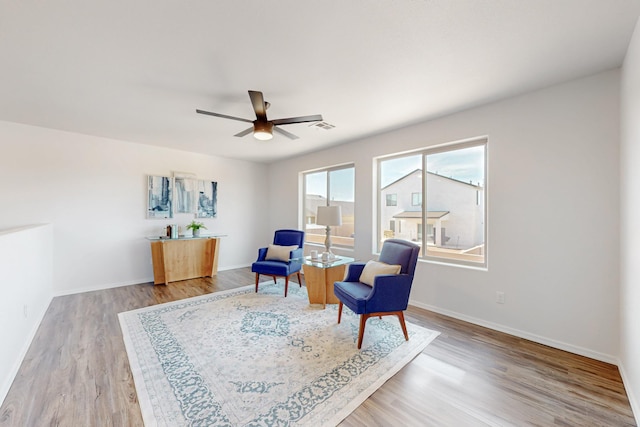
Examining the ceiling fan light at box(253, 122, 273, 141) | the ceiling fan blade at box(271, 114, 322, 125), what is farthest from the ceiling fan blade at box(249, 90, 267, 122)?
the ceiling fan blade at box(271, 114, 322, 125)

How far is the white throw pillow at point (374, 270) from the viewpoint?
8.79 ft

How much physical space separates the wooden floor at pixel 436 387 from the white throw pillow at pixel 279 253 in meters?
2.09

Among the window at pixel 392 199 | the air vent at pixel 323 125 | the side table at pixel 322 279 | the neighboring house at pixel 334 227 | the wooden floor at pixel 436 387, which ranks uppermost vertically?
the air vent at pixel 323 125

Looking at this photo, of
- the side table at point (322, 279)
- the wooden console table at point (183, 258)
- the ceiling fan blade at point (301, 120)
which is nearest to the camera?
the ceiling fan blade at point (301, 120)

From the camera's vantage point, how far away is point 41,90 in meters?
2.64

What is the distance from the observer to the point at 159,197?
4.84 metres

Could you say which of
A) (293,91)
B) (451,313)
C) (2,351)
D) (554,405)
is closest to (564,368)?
(554,405)

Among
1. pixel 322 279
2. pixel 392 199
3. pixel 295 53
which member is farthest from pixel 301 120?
pixel 392 199

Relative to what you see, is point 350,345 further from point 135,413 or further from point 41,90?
point 41,90

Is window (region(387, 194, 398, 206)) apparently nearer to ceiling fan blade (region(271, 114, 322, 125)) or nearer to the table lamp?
the table lamp

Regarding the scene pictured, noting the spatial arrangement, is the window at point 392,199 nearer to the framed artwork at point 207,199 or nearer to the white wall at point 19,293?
the framed artwork at point 207,199

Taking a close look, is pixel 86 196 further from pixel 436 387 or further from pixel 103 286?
pixel 436 387

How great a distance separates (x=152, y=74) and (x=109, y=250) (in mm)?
3442

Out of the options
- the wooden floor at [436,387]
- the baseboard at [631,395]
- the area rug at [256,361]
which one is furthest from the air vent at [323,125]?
the baseboard at [631,395]
